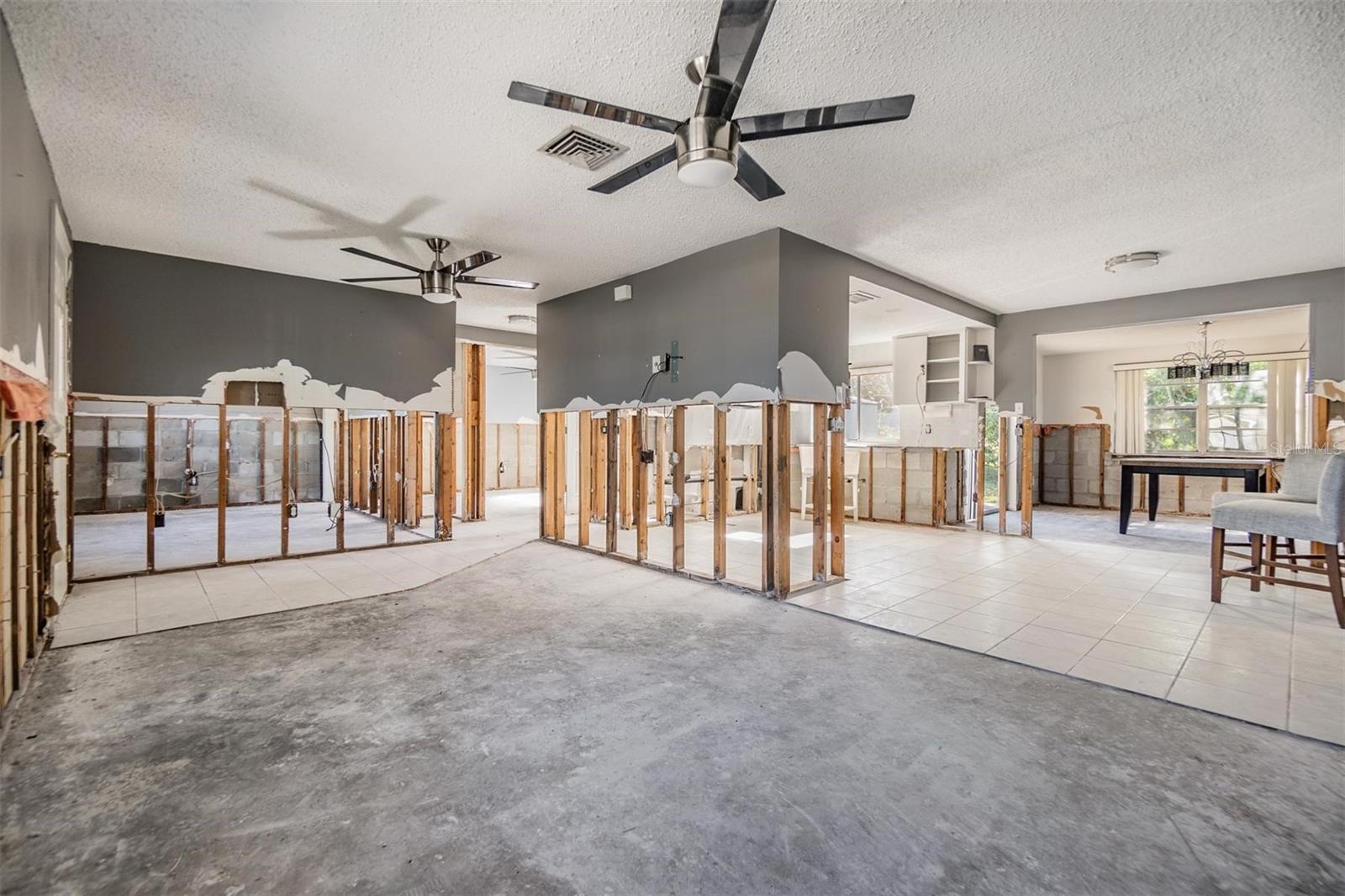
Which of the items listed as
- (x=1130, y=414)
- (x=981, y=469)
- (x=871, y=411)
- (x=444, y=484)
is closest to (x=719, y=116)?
(x=444, y=484)

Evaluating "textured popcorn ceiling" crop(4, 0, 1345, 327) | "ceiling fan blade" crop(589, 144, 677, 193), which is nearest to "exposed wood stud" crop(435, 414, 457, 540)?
"textured popcorn ceiling" crop(4, 0, 1345, 327)

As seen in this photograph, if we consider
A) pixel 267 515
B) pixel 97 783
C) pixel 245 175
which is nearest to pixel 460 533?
pixel 267 515

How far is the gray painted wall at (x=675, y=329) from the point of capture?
437 centimetres

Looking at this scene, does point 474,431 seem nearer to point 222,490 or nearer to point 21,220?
point 222,490

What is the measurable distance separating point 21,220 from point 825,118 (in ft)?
11.4

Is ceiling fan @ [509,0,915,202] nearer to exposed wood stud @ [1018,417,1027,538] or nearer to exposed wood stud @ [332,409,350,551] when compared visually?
exposed wood stud @ [332,409,350,551]

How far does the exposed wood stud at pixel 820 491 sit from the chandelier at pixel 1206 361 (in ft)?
18.2

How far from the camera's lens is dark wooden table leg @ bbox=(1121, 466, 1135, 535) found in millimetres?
6883

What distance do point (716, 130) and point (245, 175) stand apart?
9.76 ft

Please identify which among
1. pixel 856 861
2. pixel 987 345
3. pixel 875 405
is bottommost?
pixel 856 861

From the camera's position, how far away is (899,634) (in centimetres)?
345

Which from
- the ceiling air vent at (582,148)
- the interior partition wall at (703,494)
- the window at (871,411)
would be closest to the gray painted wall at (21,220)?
the ceiling air vent at (582,148)

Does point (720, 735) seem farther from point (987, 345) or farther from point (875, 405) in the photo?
point (875, 405)

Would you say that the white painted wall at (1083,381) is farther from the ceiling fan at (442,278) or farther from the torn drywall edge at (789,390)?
the ceiling fan at (442,278)
